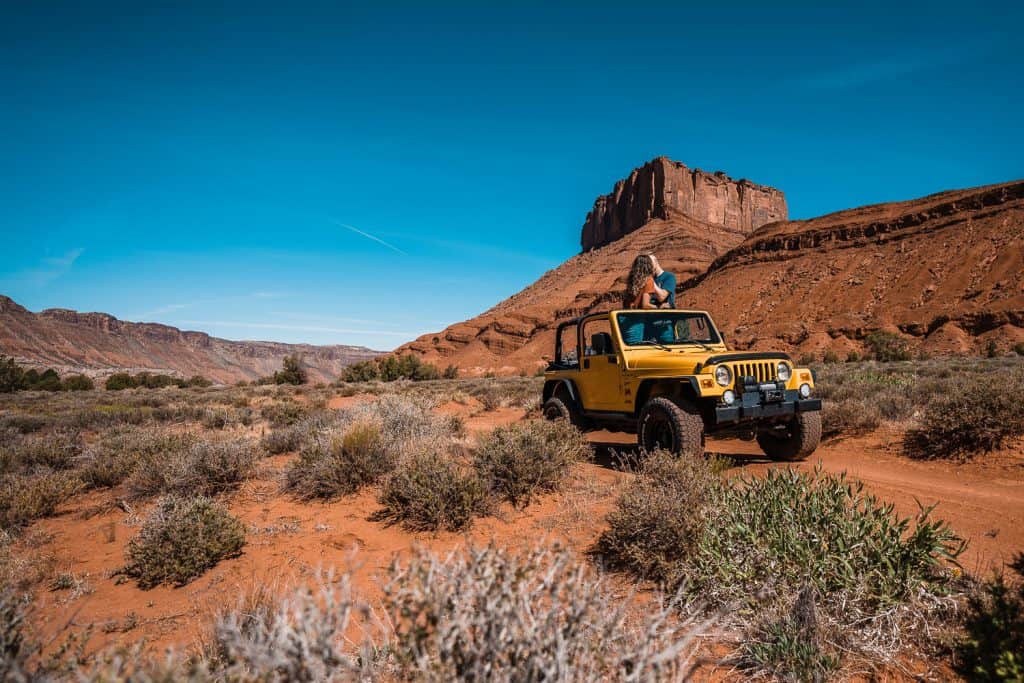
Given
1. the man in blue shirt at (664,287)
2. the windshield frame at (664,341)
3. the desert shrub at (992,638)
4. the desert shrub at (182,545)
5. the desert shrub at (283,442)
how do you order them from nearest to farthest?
the desert shrub at (992,638) < the desert shrub at (182,545) < the windshield frame at (664,341) < the man in blue shirt at (664,287) < the desert shrub at (283,442)

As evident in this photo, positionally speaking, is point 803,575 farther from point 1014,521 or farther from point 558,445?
point 558,445

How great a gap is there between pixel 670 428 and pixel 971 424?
3928 mm

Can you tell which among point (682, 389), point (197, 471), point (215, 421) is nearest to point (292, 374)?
point (215, 421)

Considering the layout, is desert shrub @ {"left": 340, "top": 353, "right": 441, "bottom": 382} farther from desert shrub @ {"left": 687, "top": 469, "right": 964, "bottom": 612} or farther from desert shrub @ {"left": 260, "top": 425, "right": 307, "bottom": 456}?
desert shrub @ {"left": 687, "top": 469, "right": 964, "bottom": 612}

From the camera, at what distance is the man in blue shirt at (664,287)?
748 cm

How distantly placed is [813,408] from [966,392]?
2637mm

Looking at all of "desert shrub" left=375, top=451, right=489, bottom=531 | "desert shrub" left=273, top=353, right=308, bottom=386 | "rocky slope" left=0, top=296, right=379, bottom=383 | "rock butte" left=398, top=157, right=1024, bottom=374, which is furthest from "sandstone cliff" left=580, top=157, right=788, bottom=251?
"desert shrub" left=375, top=451, right=489, bottom=531

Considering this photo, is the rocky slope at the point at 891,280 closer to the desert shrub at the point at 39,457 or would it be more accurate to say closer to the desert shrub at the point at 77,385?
the desert shrub at the point at 39,457

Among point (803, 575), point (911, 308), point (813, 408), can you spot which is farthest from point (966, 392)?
point (911, 308)

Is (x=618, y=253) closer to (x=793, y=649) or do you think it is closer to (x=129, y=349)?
(x=793, y=649)

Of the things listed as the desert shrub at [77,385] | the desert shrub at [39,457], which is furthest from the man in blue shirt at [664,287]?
the desert shrub at [77,385]

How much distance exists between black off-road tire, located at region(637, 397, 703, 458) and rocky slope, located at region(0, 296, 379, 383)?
58.9 metres

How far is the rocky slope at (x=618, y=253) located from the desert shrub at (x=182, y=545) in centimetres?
4809

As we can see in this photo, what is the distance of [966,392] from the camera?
6.53m
